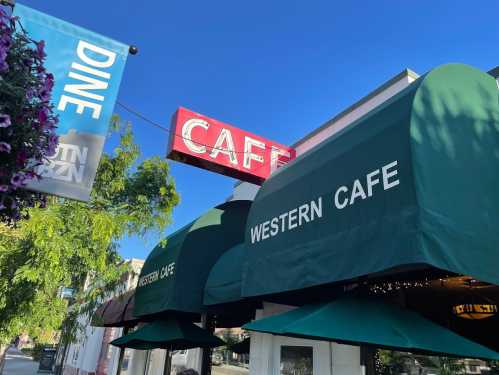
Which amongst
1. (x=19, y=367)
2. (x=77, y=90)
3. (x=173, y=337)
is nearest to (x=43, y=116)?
(x=77, y=90)

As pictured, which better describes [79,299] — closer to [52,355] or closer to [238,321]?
[238,321]

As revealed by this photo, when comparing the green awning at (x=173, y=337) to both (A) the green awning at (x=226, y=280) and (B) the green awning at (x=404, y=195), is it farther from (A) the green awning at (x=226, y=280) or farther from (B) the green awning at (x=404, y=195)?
(B) the green awning at (x=404, y=195)

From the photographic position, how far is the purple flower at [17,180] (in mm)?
2496

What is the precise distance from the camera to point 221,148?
862cm

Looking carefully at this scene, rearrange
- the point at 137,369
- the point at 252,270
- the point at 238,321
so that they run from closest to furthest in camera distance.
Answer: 1. the point at 252,270
2. the point at 238,321
3. the point at 137,369

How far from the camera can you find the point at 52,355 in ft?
82.1

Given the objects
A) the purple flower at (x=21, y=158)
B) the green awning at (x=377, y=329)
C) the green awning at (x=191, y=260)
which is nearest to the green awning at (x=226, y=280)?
the green awning at (x=191, y=260)

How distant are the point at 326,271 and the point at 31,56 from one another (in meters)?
3.26

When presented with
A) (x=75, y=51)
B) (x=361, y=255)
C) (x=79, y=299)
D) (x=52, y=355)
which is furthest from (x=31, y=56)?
(x=52, y=355)

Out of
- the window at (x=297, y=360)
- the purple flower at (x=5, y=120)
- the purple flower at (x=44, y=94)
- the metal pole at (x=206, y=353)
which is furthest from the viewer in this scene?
the metal pole at (x=206, y=353)

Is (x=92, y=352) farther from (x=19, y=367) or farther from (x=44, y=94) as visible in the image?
(x=44, y=94)

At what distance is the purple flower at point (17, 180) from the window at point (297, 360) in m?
4.75

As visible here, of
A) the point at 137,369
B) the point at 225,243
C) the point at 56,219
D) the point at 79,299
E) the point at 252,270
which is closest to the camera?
the point at 252,270

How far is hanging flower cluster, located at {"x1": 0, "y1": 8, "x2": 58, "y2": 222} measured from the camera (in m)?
2.51
